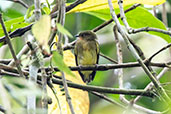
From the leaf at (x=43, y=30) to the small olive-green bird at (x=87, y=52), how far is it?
2809mm

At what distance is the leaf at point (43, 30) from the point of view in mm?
814

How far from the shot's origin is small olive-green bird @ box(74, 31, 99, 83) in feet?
12.0

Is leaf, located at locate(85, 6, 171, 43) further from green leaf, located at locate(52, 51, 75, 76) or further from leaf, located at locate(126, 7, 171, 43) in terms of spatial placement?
green leaf, located at locate(52, 51, 75, 76)

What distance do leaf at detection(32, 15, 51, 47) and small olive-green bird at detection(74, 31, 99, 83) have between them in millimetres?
2809

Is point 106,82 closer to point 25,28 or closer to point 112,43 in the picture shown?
point 112,43

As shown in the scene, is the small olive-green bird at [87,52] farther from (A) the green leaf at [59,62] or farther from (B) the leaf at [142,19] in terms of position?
(A) the green leaf at [59,62]

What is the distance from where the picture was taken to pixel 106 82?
443 centimetres

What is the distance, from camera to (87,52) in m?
3.77

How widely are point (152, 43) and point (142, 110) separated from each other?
2240 mm

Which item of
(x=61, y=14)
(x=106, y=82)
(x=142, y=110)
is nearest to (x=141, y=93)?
(x=61, y=14)

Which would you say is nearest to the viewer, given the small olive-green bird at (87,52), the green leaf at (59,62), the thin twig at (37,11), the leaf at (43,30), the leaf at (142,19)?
the leaf at (43,30)

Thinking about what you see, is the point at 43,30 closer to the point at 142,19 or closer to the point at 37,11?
the point at 37,11

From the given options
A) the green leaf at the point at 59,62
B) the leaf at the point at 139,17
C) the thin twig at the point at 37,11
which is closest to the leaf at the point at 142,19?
the leaf at the point at 139,17

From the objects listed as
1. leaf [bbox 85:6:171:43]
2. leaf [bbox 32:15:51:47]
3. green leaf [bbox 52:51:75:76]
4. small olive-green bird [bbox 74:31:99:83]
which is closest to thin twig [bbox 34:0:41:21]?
green leaf [bbox 52:51:75:76]
